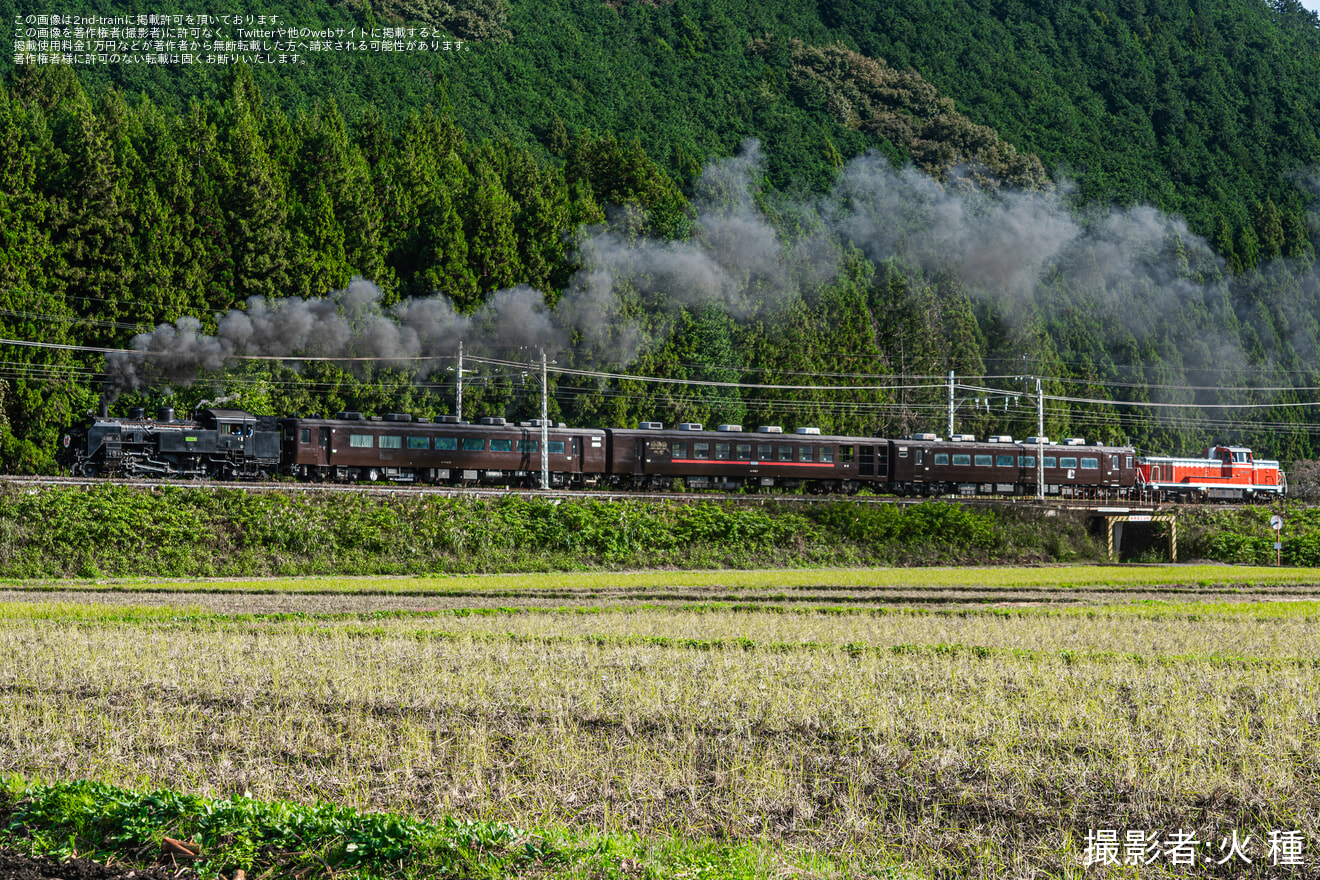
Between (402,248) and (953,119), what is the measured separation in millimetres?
99644

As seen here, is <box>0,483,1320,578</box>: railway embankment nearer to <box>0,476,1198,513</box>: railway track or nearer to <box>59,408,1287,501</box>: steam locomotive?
<box>0,476,1198,513</box>: railway track

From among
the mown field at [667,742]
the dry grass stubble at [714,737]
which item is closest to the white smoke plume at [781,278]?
the mown field at [667,742]

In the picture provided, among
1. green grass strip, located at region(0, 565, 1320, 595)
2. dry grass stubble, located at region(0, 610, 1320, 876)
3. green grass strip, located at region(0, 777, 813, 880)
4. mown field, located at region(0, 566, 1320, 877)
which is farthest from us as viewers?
green grass strip, located at region(0, 565, 1320, 595)

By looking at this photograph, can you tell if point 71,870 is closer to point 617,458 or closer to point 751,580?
point 751,580

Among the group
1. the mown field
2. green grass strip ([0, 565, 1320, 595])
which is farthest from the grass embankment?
the mown field

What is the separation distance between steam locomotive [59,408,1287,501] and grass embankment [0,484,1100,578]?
7.82 meters

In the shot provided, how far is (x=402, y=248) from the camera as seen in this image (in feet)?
245

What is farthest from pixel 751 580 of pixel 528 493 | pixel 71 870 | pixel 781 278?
pixel 781 278

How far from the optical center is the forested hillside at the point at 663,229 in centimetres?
5969

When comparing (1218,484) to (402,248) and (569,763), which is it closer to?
(402,248)

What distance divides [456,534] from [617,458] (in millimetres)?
15014

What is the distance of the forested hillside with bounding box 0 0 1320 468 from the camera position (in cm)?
5969

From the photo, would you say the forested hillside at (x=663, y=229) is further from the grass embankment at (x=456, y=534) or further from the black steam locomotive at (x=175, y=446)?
the grass embankment at (x=456, y=534)

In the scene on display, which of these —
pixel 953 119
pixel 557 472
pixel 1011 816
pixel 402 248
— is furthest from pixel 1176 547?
pixel 953 119
